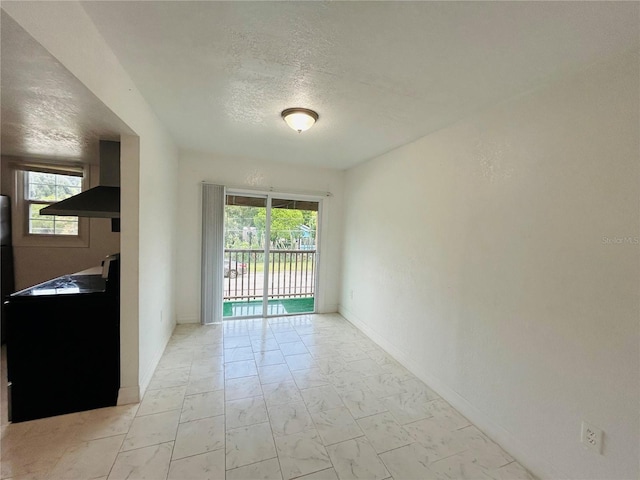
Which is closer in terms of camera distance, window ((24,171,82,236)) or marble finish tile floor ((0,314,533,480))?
marble finish tile floor ((0,314,533,480))

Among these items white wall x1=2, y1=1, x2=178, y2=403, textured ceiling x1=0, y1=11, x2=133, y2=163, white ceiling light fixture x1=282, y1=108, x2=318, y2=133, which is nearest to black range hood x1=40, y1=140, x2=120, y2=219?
textured ceiling x1=0, y1=11, x2=133, y2=163

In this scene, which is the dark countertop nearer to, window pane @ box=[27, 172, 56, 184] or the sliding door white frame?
window pane @ box=[27, 172, 56, 184]

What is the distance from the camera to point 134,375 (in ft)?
6.64

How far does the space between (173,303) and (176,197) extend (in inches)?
54.7

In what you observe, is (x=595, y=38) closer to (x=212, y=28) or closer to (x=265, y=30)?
(x=265, y=30)

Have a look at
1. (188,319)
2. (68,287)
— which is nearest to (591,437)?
(68,287)

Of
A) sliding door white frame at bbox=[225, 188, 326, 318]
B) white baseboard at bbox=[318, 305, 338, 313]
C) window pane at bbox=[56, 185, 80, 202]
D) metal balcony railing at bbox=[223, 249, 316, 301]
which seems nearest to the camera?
window pane at bbox=[56, 185, 80, 202]

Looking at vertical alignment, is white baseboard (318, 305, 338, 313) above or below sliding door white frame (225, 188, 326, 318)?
below

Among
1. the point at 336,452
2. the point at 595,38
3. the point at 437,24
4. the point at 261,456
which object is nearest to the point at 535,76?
the point at 595,38

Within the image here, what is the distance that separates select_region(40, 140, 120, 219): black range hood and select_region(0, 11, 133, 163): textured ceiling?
5.5 inches

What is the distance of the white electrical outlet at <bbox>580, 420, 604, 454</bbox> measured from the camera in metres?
1.33

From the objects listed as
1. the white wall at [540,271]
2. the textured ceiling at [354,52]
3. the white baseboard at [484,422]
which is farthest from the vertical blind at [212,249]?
the white wall at [540,271]

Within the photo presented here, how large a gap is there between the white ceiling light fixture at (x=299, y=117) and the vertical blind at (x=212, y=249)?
1.79 m

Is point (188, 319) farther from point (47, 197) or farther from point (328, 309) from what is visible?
point (47, 197)
